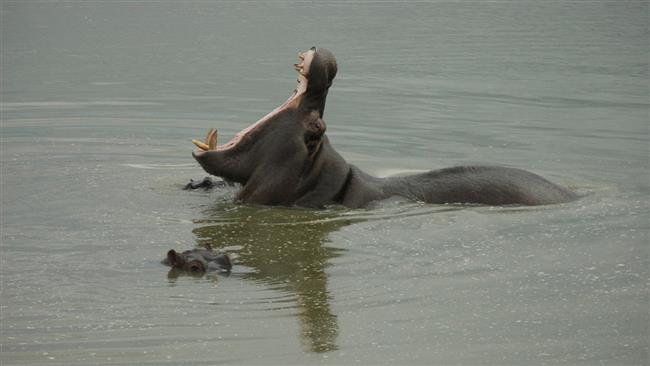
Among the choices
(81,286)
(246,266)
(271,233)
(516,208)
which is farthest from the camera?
(516,208)

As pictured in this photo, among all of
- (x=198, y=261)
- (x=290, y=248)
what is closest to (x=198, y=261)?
(x=198, y=261)

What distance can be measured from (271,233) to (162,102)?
7.01m

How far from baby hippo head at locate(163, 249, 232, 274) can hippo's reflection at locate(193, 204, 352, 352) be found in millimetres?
164

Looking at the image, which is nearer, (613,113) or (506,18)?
(613,113)

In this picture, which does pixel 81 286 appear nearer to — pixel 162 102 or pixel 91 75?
pixel 162 102

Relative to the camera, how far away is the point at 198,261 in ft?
25.2

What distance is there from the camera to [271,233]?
884 centimetres

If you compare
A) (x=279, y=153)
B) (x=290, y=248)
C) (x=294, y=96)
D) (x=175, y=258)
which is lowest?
(x=290, y=248)

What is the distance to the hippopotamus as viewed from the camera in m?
9.49

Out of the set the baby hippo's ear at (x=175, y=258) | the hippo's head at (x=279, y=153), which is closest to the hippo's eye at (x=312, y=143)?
the hippo's head at (x=279, y=153)

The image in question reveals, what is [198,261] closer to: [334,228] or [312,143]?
[334,228]

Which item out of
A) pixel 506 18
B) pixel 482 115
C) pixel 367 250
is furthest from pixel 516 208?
pixel 506 18

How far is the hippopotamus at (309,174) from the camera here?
9.49 meters

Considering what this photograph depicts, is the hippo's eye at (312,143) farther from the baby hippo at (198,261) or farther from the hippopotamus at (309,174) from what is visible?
the baby hippo at (198,261)
